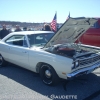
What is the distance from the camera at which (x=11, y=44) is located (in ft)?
16.7

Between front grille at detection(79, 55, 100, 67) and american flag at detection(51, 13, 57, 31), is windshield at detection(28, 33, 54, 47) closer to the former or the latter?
front grille at detection(79, 55, 100, 67)

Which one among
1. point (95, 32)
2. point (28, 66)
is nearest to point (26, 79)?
point (28, 66)

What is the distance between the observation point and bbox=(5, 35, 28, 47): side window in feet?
15.0

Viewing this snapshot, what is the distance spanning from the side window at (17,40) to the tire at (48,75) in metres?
0.98

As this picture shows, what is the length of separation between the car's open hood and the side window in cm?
80

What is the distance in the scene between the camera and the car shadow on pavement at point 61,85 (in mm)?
3568

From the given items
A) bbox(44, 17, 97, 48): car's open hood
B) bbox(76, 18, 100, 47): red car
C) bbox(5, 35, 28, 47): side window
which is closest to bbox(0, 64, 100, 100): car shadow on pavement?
bbox(5, 35, 28, 47): side window

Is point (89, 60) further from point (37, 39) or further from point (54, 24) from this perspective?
point (54, 24)

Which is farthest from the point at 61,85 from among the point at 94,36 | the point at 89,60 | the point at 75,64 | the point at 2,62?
the point at 94,36

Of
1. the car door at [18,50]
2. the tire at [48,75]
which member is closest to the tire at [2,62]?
the car door at [18,50]

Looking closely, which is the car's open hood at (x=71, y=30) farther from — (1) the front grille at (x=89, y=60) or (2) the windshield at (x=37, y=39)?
(1) the front grille at (x=89, y=60)

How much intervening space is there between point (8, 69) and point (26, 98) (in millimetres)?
2397

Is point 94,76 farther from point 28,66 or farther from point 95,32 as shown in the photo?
point 95,32

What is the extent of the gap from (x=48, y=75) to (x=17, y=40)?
70.5 inches
